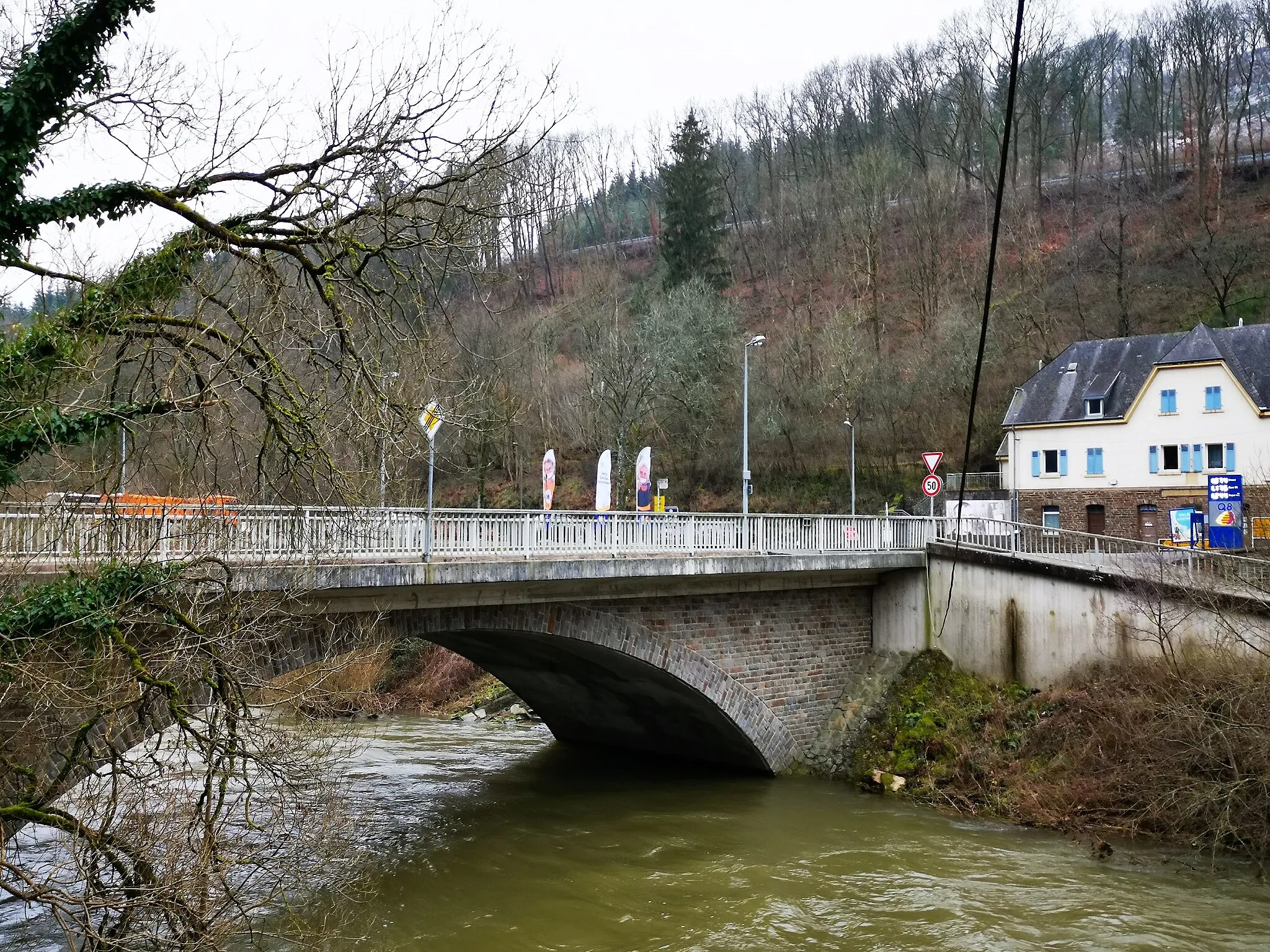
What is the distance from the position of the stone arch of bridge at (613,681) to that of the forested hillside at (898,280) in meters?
9.76

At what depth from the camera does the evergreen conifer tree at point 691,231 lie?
50906 mm

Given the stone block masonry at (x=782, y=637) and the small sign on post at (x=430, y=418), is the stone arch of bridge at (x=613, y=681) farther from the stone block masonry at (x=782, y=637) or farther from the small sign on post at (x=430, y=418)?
the small sign on post at (x=430, y=418)

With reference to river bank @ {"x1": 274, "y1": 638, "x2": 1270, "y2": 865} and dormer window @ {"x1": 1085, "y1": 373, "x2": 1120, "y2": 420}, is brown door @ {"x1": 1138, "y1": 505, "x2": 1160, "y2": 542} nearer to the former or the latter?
dormer window @ {"x1": 1085, "y1": 373, "x2": 1120, "y2": 420}

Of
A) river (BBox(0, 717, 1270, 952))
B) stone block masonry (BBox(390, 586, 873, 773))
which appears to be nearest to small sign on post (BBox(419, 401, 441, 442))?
river (BBox(0, 717, 1270, 952))

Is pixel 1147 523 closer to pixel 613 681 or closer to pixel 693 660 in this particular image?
pixel 613 681

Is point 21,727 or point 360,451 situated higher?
point 360,451

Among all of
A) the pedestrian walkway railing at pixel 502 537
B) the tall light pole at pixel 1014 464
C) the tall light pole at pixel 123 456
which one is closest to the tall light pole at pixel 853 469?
the pedestrian walkway railing at pixel 502 537

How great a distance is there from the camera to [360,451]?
9297 millimetres

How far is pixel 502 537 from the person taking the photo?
583 inches

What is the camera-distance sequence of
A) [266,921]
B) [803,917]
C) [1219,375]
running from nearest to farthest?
[266,921]
[803,917]
[1219,375]

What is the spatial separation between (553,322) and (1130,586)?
35.2 meters

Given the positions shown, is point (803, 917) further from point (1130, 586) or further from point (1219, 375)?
point (1219, 375)

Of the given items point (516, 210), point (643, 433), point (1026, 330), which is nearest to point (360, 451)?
point (516, 210)

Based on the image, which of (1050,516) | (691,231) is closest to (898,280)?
(691,231)
